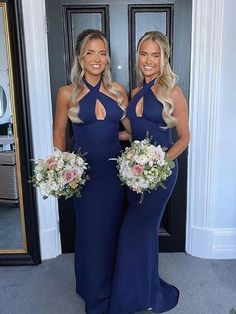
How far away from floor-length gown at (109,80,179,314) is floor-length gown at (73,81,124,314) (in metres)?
0.10

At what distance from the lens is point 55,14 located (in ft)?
7.57

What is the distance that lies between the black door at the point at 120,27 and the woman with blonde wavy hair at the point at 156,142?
54 cm

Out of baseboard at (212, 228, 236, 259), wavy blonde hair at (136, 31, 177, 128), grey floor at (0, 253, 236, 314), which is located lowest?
grey floor at (0, 253, 236, 314)

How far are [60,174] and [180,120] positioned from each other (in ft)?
2.46

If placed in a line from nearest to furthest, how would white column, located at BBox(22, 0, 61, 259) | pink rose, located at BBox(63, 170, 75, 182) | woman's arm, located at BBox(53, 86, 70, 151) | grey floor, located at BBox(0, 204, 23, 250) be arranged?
pink rose, located at BBox(63, 170, 75, 182) → woman's arm, located at BBox(53, 86, 70, 151) → white column, located at BBox(22, 0, 61, 259) → grey floor, located at BBox(0, 204, 23, 250)

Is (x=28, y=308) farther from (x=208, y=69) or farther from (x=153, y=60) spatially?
(x=208, y=69)

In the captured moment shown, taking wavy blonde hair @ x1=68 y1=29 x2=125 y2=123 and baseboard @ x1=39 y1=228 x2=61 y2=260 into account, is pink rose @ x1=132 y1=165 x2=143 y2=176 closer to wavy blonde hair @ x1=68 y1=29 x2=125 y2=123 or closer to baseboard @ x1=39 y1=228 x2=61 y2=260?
wavy blonde hair @ x1=68 y1=29 x2=125 y2=123

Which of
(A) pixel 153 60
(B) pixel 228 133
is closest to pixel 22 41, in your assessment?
(A) pixel 153 60

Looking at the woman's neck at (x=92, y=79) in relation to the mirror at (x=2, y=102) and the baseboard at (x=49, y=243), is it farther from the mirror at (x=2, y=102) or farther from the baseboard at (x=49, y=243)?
the baseboard at (x=49, y=243)

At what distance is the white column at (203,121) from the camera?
2.30 meters

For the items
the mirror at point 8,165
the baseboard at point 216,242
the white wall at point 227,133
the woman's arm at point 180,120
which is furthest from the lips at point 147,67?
the baseboard at point 216,242

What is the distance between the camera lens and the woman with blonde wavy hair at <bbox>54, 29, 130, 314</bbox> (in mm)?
1856

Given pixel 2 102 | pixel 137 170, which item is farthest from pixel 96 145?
pixel 2 102

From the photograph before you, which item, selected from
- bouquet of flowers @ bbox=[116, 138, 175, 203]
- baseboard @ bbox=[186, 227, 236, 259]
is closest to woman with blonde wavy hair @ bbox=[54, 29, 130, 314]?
bouquet of flowers @ bbox=[116, 138, 175, 203]
